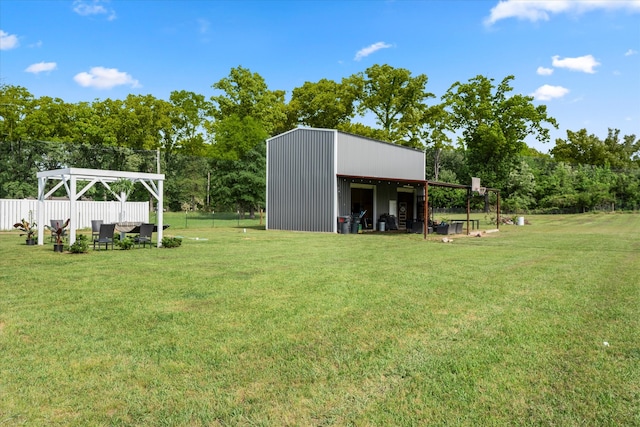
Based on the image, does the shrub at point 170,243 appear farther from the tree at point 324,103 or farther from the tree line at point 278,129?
the tree at point 324,103

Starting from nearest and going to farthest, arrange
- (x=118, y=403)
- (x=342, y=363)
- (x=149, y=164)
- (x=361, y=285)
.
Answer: (x=118, y=403), (x=342, y=363), (x=361, y=285), (x=149, y=164)

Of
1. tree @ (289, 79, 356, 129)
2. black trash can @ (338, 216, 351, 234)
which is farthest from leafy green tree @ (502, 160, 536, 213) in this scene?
Result: black trash can @ (338, 216, 351, 234)

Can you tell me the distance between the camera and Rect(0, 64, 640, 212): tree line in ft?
127

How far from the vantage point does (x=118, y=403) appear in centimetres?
297

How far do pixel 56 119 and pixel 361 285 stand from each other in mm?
43210

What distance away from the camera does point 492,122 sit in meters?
45.2

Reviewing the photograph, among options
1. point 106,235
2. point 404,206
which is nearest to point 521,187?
point 404,206

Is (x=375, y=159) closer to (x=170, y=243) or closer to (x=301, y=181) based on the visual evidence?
(x=301, y=181)

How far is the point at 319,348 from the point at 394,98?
4292 centimetres

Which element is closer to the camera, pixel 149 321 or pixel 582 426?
pixel 582 426

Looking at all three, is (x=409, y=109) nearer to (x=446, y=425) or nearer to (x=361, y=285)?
(x=361, y=285)

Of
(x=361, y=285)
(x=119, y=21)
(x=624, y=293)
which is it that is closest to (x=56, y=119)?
(x=119, y=21)

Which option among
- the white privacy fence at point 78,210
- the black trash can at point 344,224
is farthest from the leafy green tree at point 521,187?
the white privacy fence at point 78,210

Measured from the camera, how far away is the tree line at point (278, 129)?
127ft
